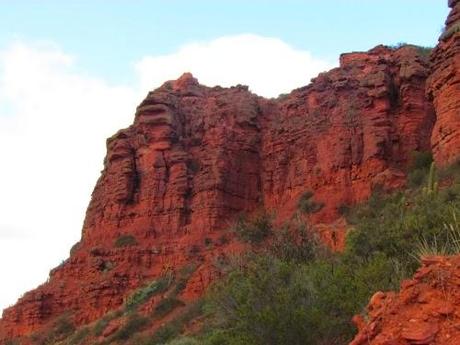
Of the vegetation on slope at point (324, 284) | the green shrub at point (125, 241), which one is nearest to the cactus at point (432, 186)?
the vegetation on slope at point (324, 284)

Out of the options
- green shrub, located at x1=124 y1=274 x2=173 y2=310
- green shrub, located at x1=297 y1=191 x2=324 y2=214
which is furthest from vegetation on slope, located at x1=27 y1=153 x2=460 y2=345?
green shrub, located at x1=297 y1=191 x2=324 y2=214

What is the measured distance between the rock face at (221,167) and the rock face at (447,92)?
401 centimetres

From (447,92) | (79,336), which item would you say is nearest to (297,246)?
(447,92)

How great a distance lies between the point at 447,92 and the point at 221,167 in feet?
51.3

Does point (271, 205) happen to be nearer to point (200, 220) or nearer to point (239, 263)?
point (200, 220)

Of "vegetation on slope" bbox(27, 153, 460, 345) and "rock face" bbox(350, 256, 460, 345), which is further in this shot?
"vegetation on slope" bbox(27, 153, 460, 345)

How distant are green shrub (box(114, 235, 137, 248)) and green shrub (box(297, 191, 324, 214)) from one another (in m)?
10.0

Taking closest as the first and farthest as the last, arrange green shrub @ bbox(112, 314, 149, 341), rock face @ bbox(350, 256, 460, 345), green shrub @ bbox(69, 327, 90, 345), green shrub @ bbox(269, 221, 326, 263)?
rock face @ bbox(350, 256, 460, 345) < green shrub @ bbox(269, 221, 326, 263) < green shrub @ bbox(112, 314, 149, 341) < green shrub @ bbox(69, 327, 90, 345)

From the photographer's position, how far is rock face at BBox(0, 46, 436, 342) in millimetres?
38719

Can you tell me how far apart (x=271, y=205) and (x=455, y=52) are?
50.5ft

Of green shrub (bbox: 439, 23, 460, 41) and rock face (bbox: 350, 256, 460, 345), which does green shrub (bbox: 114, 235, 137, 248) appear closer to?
green shrub (bbox: 439, 23, 460, 41)

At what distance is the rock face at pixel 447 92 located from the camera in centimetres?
3114

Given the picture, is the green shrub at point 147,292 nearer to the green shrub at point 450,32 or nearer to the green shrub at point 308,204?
the green shrub at point 308,204

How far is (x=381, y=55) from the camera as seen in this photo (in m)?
44.4
